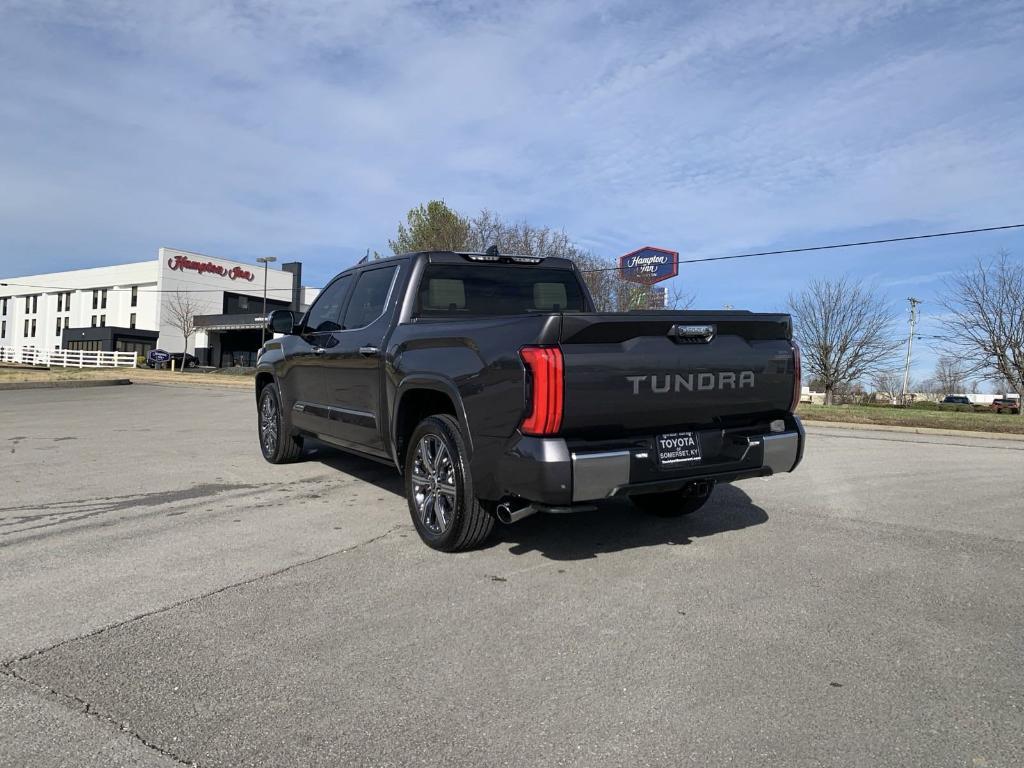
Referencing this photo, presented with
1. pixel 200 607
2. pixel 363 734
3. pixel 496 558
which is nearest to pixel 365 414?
pixel 496 558

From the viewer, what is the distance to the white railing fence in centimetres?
4781

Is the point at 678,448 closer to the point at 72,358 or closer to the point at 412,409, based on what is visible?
the point at 412,409

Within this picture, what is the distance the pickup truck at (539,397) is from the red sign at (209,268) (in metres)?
68.4

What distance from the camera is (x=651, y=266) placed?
119 feet

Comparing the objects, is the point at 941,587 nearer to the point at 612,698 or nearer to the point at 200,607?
the point at 612,698

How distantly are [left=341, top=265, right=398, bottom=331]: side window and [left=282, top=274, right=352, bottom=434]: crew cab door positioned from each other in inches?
8.3

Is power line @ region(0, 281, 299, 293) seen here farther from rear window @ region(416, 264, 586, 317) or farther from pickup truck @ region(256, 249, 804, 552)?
pickup truck @ region(256, 249, 804, 552)

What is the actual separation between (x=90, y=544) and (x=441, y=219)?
30.9 meters

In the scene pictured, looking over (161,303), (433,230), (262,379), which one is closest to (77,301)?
(161,303)

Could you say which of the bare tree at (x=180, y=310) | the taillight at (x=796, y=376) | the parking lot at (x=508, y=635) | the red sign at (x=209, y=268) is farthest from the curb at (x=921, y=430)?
the red sign at (x=209, y=268)

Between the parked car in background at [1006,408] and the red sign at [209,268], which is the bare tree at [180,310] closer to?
the red sign at [209,268]

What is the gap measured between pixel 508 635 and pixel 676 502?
248 centimetres

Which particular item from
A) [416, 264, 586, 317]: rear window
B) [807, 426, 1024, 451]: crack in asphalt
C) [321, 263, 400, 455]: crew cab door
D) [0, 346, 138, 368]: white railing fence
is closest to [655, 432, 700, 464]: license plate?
[416, 264, 586, 317]: rear window

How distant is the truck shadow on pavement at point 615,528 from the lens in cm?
468
